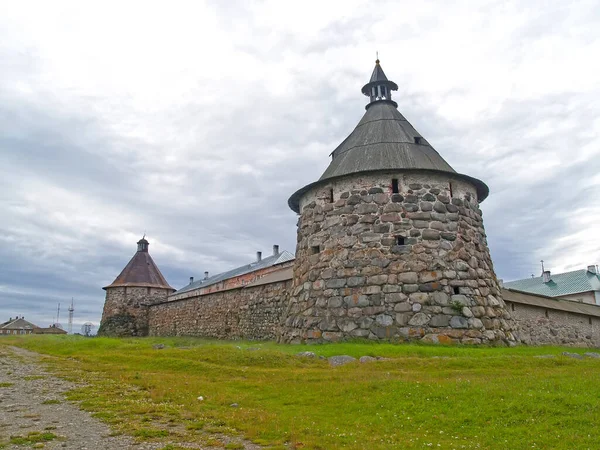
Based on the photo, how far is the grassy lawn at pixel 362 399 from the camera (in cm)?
526

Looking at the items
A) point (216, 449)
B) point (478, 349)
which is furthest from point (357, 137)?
point (216, 449)

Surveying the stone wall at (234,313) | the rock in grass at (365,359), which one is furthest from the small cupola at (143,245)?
the rock in grass at (365,359)

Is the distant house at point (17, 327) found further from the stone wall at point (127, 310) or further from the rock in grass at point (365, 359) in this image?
the rock in grass at point (365, 359)

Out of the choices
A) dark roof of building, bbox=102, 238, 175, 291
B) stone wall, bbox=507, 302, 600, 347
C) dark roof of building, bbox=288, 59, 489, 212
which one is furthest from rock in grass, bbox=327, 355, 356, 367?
dark roof of building, bbox=102, 238, 175, 291

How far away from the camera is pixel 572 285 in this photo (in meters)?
45.3

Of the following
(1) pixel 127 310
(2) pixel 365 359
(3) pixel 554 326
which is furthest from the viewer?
(1) pixel 127 310

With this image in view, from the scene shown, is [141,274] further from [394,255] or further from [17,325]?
[17,325]

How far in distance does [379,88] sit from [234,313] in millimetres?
11759

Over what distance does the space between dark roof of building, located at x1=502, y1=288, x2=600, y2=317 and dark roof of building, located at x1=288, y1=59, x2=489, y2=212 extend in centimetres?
464

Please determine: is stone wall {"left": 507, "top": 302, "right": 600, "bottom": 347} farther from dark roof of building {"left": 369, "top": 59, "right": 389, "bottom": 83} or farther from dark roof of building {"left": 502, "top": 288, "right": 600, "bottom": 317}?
dark roof of building {"left": 369, "top": 59, "right": 389, "bottom": 83}

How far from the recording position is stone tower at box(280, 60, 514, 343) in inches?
508

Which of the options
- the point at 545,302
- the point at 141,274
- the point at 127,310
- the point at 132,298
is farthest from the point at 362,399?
the point at 141,274

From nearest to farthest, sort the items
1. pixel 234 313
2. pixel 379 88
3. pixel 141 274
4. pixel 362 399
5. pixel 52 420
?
pixel 52 420
pixel 362 399
pixel 379 88
pixel 234 313
pixel 141 274

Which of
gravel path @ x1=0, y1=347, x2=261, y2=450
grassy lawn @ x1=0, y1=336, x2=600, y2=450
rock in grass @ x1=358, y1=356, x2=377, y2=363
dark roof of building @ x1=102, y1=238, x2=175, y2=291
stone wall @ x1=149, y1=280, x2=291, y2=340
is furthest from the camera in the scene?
dark roof of building @ x1=102, y1=238, x2=175, y2=291
